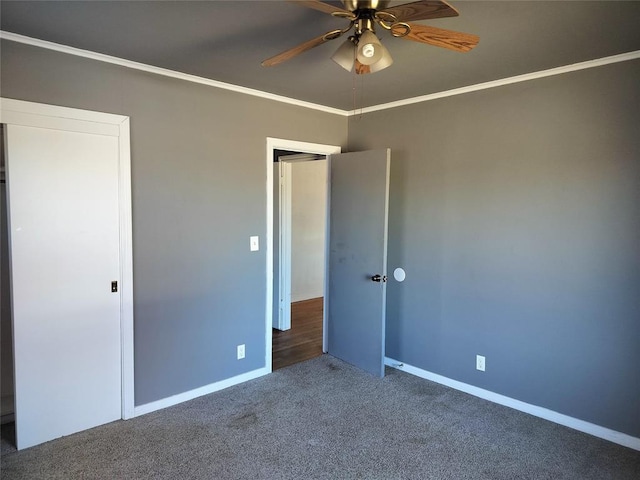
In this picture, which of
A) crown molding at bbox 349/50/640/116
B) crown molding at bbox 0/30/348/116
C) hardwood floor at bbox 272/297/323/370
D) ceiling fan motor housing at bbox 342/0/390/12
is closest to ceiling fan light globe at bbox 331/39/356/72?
ceiling fan motor housing at bbox 342/0/390/12

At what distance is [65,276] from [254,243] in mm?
1405

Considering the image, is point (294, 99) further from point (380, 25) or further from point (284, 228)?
point (380, 25)

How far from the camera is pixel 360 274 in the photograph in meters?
3.78

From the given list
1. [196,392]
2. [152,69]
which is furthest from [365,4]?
[196,392]

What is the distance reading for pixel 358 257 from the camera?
379 centimetres

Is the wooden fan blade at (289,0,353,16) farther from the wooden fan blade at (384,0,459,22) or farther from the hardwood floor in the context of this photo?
the hardwood floor

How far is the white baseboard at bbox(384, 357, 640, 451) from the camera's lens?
8.68 ft

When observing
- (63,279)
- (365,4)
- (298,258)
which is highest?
(365,4)

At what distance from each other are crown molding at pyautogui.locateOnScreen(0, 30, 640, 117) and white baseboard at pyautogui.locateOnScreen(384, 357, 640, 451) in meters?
2.35

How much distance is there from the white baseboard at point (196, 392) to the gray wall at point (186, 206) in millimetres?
43

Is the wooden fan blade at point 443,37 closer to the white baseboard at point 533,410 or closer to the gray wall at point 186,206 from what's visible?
the gray wall at point 186,206

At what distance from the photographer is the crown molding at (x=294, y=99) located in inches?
95.3

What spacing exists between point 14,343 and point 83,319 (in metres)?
0.37

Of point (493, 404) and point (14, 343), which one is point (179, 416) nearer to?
point (14, 343)
